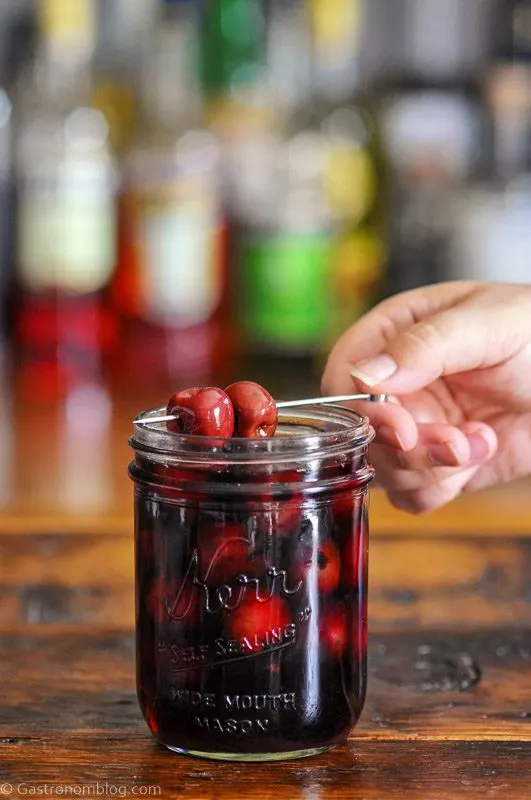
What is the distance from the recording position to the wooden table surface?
0.62 m

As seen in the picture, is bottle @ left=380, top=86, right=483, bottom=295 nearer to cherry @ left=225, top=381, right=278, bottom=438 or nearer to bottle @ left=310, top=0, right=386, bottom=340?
bottle @ left=310, top=0, right=386, bottom=340

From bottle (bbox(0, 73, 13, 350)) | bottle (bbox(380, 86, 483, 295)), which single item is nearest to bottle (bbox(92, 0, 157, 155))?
bottle (bbox(0, 73, 13, 350))

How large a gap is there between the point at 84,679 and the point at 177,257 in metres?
1.20

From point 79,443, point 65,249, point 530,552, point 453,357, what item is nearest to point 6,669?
point 453,357

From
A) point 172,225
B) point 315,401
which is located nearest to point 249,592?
point 315,401

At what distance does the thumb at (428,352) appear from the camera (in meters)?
0.77

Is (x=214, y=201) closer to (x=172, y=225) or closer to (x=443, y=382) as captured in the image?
(x=172, y=225)

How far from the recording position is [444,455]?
2.68ft

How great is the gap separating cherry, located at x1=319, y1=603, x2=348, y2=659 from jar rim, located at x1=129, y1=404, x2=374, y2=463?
0.08m

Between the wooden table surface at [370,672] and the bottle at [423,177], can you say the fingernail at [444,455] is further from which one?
the bottle at [423,177]

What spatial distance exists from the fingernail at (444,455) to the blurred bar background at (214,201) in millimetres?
1060

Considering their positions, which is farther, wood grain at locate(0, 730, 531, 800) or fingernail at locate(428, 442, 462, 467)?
fingernail at locate(428, 442, 462, 467)

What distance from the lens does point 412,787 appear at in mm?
606

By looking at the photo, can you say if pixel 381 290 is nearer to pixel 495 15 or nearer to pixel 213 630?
pixel 495 15
